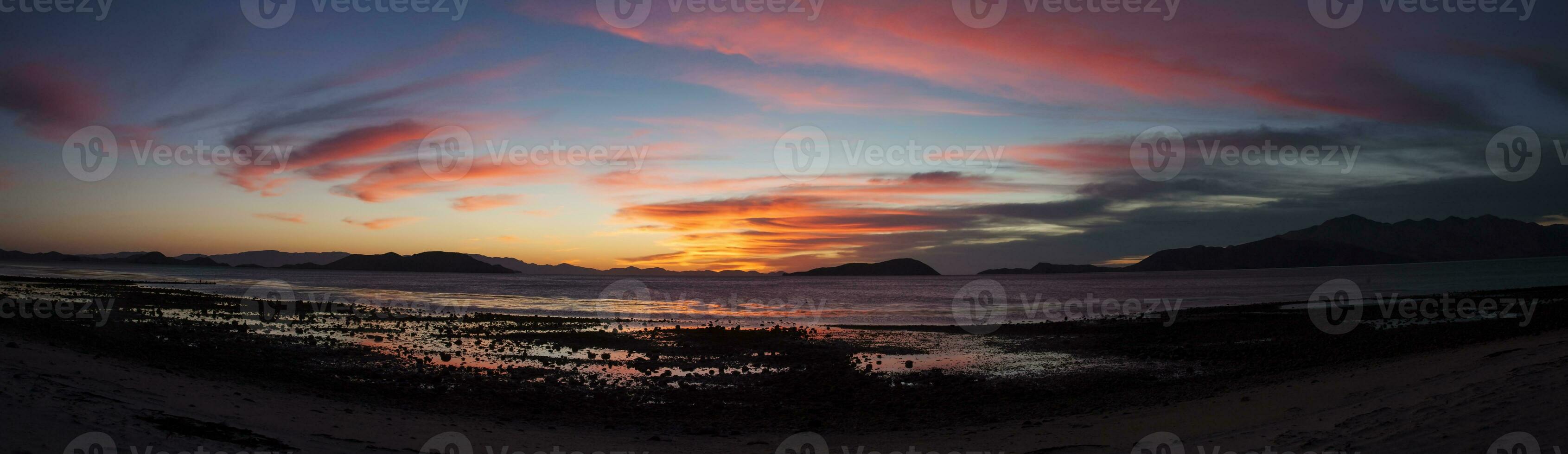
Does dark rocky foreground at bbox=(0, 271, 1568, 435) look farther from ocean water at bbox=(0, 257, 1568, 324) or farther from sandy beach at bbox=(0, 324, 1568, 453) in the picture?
ocean water at bbox=(0, 257, 1568, 324)

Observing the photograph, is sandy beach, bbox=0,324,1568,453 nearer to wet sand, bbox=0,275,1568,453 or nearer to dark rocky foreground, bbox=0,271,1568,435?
wet sand, bbox=0,275,1568,453

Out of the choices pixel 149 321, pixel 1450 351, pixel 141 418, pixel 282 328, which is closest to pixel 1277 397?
pixel 1450 351

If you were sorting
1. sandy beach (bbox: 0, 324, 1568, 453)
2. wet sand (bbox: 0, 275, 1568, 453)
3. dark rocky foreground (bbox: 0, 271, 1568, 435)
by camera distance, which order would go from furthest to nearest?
1. dark rocky foreground (bbox: 0, 271, 1568, 435)
2. wet sand (bbox: 0, 275, 1568, 453)
3. sandy beach (bbox: 0, 324, 1568, 453)

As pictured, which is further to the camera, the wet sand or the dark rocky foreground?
the dark rocky foreground

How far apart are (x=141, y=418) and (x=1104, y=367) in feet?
75.0

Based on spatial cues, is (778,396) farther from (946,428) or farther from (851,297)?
(851,297)

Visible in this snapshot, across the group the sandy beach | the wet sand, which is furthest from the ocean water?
the sandy beach

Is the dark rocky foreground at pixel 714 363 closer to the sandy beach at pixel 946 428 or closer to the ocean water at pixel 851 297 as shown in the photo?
the sandy beach at pixel 946 428

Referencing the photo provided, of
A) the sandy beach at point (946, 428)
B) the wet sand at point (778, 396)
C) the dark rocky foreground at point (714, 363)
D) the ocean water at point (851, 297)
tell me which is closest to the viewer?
the sandy beach at point (946, 428)

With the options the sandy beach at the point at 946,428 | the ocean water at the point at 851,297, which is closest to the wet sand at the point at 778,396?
the sandy beach at the point at 946,428

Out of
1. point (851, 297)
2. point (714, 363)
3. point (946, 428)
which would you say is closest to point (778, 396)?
point (946, 428)

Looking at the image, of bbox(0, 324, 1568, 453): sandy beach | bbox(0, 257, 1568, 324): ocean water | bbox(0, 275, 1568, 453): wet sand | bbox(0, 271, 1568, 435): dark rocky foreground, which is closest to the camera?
bbox(0, 324, 1568, 453): sandy beach

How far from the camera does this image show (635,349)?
2605 cm

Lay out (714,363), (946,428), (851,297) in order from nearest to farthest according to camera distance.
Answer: (946,428), (714,363), (851,297)
